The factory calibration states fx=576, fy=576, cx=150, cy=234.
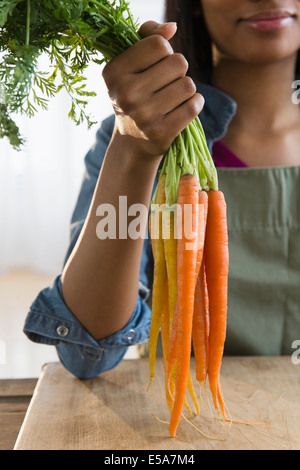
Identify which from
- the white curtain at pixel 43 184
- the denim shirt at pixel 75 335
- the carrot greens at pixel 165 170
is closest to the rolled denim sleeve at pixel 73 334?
the denim shirt at pixel 75 335

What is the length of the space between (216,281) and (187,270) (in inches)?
2.6

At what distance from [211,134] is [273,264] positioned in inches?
13.2

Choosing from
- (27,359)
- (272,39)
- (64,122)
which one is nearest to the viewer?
(272,39)

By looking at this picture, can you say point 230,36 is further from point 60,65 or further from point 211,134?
point 60,65

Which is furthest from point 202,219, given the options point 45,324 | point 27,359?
point 27,359

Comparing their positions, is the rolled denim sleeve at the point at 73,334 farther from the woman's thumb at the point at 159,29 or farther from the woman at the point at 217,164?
the woman's thumb at the point at 159,29

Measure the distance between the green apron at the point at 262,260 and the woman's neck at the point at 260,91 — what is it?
7.0 inches

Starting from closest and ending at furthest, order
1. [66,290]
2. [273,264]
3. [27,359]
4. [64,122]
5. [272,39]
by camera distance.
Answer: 1. [66,290]
2. [272,39]
3. [273,264]
4. [27,359]
5. [64,122]

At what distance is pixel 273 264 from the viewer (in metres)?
1.30

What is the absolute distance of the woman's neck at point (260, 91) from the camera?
137 cm

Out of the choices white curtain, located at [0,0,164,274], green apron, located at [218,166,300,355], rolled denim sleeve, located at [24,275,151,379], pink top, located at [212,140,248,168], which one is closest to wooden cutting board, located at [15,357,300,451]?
rolled denim sleeve, located at [24,275,151,379]

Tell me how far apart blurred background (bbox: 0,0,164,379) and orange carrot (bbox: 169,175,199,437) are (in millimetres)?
3427

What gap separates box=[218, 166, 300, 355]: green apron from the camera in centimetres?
129

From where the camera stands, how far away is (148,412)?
880 mm
